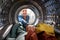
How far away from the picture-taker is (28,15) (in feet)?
7.69

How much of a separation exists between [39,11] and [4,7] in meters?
0.58

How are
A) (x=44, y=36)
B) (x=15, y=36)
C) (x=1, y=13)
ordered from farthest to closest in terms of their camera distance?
(x=1, y=13) < (x=15, y=36) < (x=44, y=36)

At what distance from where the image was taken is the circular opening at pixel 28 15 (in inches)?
91.7

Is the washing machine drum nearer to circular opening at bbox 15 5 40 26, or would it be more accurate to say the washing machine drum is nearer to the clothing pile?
circular opening at bbox 15 5 40 26

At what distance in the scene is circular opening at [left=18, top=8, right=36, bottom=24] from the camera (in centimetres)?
233

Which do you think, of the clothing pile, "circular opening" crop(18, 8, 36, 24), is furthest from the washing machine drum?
the clothing pile

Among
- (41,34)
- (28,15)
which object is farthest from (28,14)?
(41,34)

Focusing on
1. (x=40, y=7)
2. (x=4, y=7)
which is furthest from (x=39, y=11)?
(x=4, y=7)

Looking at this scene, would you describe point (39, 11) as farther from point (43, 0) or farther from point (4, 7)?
point (4, 7)

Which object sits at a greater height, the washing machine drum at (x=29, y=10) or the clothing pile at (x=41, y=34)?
the washing machine drum at (x=29, y=10)

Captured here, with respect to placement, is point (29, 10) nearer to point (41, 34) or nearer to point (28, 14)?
point (28, 14)

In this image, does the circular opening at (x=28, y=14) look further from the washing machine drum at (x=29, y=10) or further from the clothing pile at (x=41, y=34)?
the clothing pile at (x=41, y=34)

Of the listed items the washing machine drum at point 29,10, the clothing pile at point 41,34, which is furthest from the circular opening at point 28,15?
the clothing pile at point 41,34

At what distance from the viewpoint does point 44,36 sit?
1.87 m
